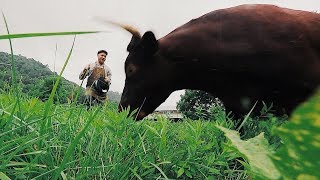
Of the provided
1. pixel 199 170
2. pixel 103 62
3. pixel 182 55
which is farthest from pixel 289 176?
pixel 103 62

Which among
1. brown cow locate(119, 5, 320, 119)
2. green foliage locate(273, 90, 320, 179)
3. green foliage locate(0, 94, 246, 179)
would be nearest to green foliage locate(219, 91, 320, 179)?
green foliage locate(273, 90, 320, 179)

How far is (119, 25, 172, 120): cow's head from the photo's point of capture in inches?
164

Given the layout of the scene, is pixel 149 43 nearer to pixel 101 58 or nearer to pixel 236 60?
pixel 236 60

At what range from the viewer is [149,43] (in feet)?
14.0

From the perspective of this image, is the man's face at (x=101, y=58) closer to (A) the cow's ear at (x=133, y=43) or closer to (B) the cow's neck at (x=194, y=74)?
(A) the cow's ear at (x=133, y=43)

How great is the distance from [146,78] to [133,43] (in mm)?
440

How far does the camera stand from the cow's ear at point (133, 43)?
437 centimetres

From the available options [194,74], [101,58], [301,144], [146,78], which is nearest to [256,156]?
[301,144]

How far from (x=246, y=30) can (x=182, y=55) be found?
26.5 inches

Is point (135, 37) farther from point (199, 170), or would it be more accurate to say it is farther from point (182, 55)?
point (199, 170)

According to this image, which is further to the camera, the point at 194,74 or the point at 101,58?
the point at 101,58

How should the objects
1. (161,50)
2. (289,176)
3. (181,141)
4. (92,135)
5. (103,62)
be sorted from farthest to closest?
(103,62) < (161,50) < (181,141) < (92,135) < (289,176)

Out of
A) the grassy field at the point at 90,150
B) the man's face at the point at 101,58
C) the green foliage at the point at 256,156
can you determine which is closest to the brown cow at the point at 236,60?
the grassy field at the point at 90,150

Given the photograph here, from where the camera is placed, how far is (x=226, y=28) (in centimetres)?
393
